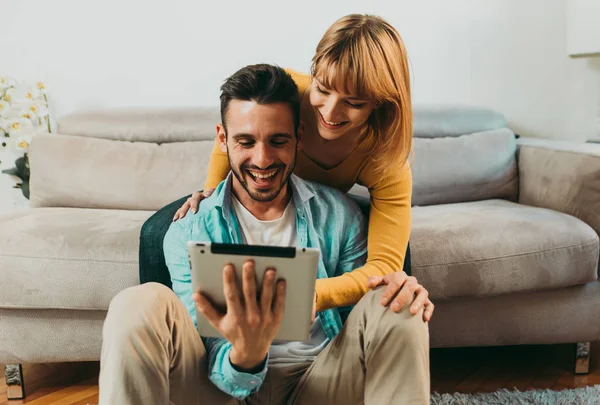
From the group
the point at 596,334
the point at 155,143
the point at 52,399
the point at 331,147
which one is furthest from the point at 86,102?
the point at 596,334

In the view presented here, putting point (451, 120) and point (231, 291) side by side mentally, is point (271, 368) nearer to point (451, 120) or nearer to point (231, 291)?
point (231, 291)

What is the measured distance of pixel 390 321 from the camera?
94 centimetres

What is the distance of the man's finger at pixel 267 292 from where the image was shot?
0.85m

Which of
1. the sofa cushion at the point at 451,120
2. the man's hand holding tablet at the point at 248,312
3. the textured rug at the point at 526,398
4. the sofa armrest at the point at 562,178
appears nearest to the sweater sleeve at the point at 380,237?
the man's hand holding tablet at the point at 248,312

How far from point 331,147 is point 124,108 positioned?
121 cm

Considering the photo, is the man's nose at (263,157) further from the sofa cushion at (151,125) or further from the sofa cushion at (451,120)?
the sofa cushion at (451,120)

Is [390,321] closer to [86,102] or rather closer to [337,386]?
[337,386]

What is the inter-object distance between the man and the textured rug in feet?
1.76

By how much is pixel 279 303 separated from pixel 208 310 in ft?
0.36

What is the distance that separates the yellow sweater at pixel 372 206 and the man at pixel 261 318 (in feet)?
0.19

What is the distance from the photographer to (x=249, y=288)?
855mm

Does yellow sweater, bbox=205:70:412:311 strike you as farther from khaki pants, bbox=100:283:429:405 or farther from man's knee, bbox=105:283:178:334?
man's knee, bbox=105:283:178:334

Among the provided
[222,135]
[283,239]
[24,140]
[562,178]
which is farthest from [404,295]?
[24,140]

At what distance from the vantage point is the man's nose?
111cm
